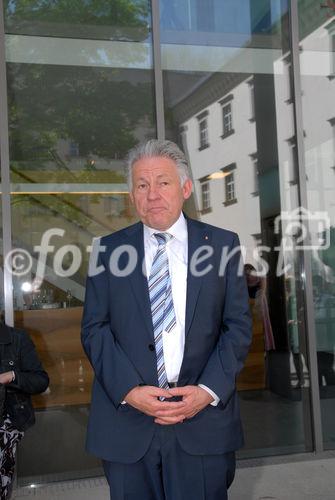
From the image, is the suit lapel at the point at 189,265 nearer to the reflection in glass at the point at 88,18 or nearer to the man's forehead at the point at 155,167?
the man's forehead at the point at 155,167

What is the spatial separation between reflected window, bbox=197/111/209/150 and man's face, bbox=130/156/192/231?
11.0 feet

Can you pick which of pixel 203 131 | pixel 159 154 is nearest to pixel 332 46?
pixel 203 131

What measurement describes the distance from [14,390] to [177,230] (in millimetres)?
1595

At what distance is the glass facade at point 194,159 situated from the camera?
202 inches

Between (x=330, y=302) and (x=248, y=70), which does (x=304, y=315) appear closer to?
(x=330, y=302)

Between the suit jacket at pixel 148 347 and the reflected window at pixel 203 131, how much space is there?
11.1 feet

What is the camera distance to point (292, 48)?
216 inches

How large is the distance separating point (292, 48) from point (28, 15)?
2.31m

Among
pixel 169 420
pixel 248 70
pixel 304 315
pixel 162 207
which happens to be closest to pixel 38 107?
pixel 248 70

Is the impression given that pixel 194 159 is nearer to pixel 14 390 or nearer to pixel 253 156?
pixel 253 156

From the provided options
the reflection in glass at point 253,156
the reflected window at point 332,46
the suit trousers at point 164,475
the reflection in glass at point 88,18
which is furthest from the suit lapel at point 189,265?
the reflected window at point 332,46

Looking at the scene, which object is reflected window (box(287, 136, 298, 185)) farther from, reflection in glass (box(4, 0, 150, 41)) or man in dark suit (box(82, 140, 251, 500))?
man in dark suit (box(82, 140, 251, 500))

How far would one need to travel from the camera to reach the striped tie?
6.67 feet

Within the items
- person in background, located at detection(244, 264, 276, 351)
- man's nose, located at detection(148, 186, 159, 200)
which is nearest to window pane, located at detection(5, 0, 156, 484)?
person in background, located at detection(244, 264, 276, 351)
